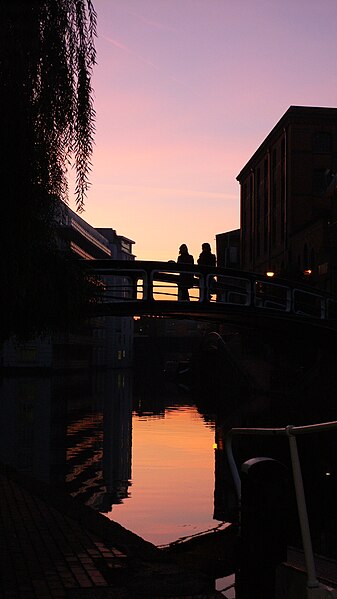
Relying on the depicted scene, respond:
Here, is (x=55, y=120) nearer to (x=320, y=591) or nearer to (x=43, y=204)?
(x=43, y=204)

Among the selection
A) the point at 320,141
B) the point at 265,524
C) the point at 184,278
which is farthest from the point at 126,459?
the point at 320,141

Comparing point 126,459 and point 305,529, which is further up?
point 305,529

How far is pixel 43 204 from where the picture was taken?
1155cm

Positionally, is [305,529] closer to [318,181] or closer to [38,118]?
[38,118]

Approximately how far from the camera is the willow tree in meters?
10.3

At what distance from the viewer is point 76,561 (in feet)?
26.8

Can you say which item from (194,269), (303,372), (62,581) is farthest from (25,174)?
(303,372)

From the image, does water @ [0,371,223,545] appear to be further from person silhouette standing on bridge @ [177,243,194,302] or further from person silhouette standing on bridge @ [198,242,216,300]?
person silhouette standing on bridge @ [198,242,216,300]

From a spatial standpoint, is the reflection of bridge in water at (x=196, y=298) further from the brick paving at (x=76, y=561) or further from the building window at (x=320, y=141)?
the building window at (x=320, y=141)

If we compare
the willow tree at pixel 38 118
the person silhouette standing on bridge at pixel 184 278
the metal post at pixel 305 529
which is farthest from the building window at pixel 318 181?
the metal post at pixel 305 529

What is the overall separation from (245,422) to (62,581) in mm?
23550

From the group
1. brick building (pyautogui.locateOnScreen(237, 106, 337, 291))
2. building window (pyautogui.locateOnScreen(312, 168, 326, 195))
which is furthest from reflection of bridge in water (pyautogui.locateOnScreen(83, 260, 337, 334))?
building window (pyautogui.locateOnScreen(312, 168, 326, 195))

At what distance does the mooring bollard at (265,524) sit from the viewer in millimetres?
5906

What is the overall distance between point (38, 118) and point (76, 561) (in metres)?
5.24
